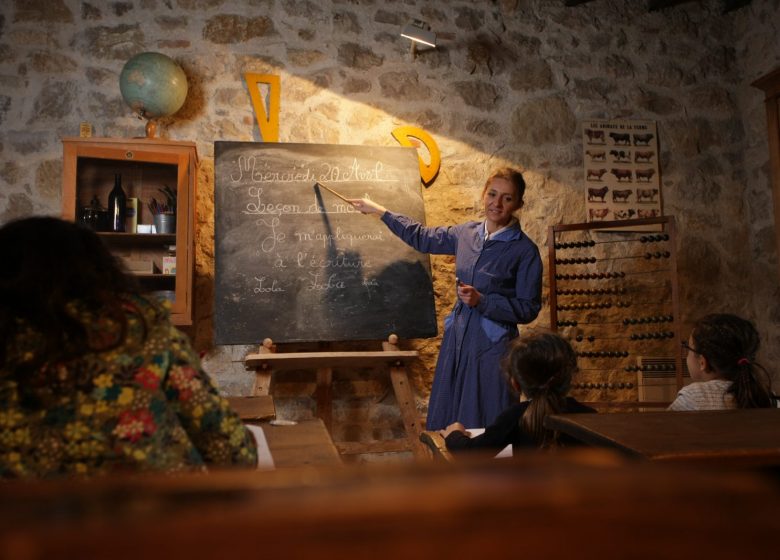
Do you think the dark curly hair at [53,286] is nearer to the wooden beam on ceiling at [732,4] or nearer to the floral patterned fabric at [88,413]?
the floral patterned fabric at [88,413]

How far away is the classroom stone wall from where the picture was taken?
11.9 feet

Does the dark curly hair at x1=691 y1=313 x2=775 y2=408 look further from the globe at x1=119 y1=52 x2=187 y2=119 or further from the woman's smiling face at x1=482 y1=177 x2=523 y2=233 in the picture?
the globe at x1=119 y1=52 x2=187 y2=119

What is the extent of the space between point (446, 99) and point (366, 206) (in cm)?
102

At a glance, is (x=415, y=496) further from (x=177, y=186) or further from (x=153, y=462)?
(x=177, y=186)

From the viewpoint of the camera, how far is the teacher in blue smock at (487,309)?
297 cm

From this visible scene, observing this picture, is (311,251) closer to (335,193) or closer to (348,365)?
(335,193)

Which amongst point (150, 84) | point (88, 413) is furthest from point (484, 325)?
point (88, 413)

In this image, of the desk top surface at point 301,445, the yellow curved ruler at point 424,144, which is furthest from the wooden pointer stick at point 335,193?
the desk top surface at point 301,445

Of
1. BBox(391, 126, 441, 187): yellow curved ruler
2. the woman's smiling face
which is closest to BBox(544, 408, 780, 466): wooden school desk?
the woman's smiling face

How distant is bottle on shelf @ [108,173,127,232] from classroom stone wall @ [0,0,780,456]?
38 centimetres

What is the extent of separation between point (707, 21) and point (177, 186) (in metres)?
3.63

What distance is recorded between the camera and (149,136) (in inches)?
136

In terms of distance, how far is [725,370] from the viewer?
1.99 metres

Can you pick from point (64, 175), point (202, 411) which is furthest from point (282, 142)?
point (202, 411)
